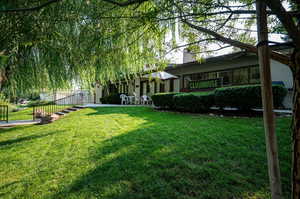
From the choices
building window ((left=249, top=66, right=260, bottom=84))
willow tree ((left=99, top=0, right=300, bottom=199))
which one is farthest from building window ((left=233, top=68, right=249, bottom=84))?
willow tree ((left=99, top=0, right=300, bottom=199))

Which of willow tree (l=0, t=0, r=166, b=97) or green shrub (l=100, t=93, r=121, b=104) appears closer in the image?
willow tree (l=0, t=0, r=166, b=97)

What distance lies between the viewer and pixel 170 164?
107 inches

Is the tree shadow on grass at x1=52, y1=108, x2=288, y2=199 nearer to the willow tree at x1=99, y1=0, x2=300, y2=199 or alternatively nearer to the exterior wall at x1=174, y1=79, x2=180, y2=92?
the willow tree at x1=99, y1=0, x2=300, y2=199

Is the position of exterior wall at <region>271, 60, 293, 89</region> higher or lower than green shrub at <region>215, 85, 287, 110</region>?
higher

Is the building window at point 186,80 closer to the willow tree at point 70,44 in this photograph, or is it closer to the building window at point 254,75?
the building window at point 254,75

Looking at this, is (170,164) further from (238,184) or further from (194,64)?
(194,64)

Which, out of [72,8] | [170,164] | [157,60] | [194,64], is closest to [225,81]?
[194,64]

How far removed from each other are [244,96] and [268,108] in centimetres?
610

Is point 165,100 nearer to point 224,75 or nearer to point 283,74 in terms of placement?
point 224,75

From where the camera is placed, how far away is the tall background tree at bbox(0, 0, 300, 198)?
1128 mm

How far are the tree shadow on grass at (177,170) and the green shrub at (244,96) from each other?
263 cm

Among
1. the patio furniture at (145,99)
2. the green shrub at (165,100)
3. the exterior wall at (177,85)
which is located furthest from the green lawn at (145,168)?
the patio furniture at (145,99)

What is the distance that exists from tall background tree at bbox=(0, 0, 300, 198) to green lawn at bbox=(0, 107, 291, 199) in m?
1.20

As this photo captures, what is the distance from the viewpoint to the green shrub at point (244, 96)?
19.0ft
